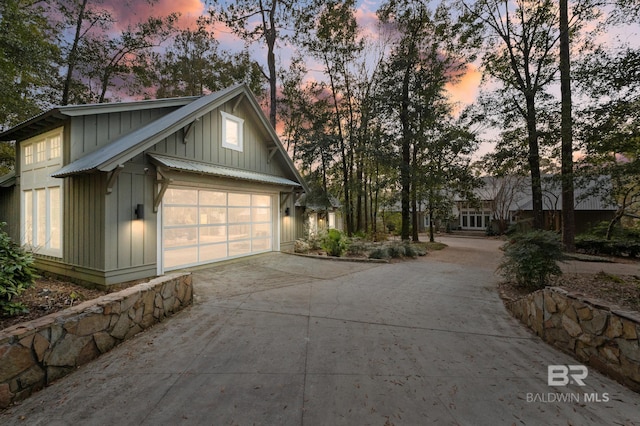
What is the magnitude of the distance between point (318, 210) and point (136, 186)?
11.6 m

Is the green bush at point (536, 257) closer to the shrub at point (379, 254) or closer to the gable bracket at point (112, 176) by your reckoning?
the shrub at point (379, 254)

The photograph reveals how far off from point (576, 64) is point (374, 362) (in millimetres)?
11568

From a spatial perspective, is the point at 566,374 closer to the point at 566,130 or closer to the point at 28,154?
the point at 566,130

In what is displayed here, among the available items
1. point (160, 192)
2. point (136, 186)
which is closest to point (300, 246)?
point (160, 192)

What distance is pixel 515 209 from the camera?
2309cm

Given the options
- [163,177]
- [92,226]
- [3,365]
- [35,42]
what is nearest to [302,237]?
[163,177]

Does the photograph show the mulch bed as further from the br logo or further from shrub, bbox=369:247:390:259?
shrub, bbox=369:247:390:259

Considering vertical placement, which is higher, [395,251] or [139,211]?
[139,211]

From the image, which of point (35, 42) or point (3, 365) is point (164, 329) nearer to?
point (3, 365)

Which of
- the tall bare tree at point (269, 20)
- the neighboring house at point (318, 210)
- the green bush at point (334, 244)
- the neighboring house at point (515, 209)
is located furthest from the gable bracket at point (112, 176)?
the neighboring house at point (515, 209)

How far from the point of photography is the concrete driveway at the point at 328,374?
204cm

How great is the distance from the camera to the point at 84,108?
6.09 m

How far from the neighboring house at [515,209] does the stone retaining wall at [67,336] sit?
63.5 ft

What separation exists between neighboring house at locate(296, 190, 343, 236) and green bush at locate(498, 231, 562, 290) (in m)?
8.22
